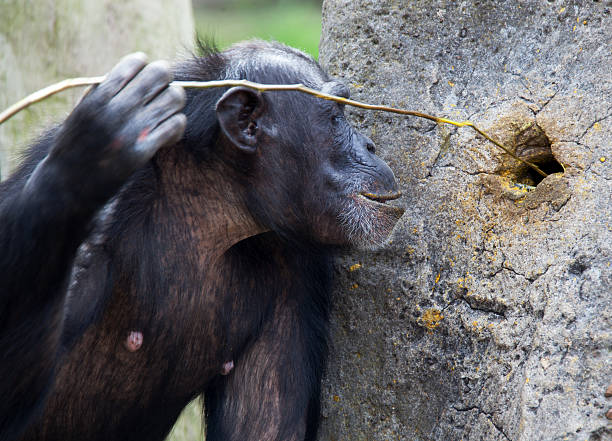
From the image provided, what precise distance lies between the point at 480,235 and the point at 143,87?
1.21 m

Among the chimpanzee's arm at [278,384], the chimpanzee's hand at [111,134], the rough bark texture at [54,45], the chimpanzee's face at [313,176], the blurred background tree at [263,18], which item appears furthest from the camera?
the blurred background tree at [263,18]

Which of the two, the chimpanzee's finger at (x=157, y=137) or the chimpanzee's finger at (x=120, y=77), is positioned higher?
the chimpanzee's finger at (x=120, y=77)

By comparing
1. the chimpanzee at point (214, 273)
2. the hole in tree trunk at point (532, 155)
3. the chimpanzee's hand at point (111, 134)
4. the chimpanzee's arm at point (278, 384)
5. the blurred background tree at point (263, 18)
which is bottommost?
the blurred background tree at point (263, 18)

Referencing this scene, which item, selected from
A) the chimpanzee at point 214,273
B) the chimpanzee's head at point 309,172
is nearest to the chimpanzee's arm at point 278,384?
the chimpanzee at point 214,273

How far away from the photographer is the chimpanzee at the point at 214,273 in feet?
7.93

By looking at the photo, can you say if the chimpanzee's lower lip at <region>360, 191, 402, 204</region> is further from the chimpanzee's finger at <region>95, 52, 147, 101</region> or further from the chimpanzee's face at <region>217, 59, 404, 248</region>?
the chimpanzee's finger at <region>95, 52, 147, 101</region>

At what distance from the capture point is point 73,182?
2.03 meters

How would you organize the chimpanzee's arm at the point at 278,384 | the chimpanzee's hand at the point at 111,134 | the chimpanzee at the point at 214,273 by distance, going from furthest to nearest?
the chimpanzee's arm at the point at 278,384, the chimpanzee at the point at 214,273, the chimpanzee's hand at the point at 111,134

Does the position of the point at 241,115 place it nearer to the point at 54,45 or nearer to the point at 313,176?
the point at 313,176

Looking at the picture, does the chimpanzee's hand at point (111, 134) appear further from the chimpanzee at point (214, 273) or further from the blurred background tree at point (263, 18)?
the blurred background tree at point (263, 18)

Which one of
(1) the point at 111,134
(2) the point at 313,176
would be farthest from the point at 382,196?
(1) the point at 111,134

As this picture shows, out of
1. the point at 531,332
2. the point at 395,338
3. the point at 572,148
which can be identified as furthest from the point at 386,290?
the point at 572,148

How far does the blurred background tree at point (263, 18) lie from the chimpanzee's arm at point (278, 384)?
848 centimetres

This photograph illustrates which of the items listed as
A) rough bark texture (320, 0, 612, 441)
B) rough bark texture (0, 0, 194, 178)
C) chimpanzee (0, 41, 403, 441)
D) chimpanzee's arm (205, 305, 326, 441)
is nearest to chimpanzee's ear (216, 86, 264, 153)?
chimpanzee (0, 41, 403, 441)
